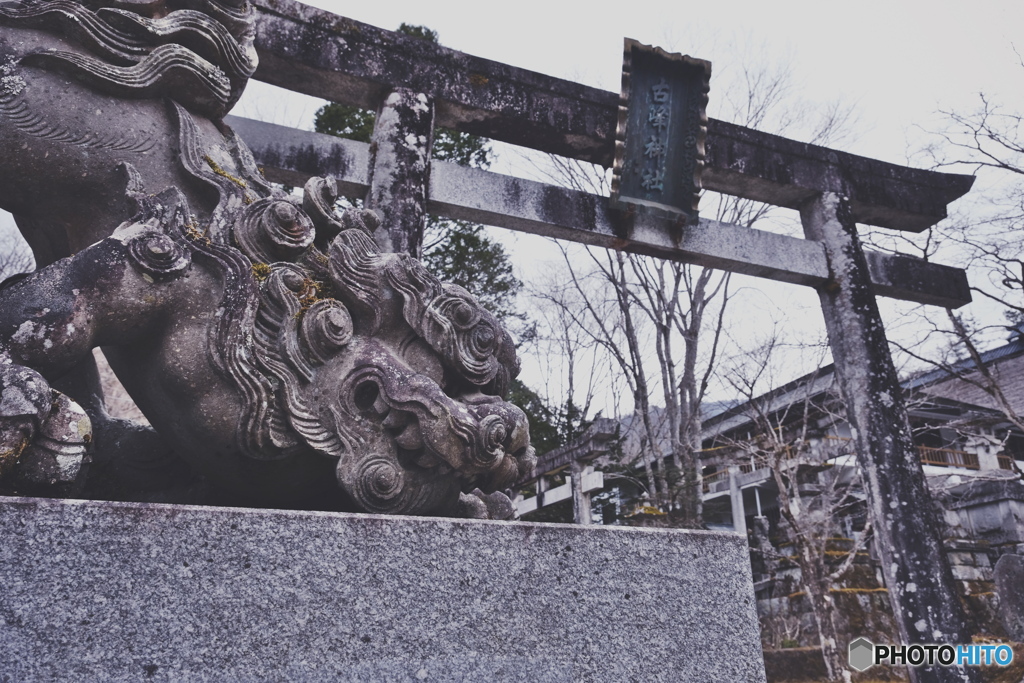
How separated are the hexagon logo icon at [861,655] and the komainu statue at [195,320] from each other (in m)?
8.21

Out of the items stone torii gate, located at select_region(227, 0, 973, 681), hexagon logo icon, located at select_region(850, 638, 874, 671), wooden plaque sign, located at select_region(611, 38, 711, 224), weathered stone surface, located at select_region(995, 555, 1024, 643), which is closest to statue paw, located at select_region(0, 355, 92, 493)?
stone torii gate, located at select_region(227, 0, 973, 681)

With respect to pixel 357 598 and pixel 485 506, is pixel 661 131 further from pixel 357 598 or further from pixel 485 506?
pixel 357 598

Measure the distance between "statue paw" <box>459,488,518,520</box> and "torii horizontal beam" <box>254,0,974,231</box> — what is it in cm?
374

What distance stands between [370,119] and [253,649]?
34.4 feet

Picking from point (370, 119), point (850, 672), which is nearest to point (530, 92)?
point (370, 119)

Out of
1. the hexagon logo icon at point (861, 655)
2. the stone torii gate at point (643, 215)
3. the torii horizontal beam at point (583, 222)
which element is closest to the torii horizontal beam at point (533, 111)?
the stone torii gate at point (643, 215)

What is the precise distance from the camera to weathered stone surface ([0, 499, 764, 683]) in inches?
41.5

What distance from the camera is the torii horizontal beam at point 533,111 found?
462 centimetres

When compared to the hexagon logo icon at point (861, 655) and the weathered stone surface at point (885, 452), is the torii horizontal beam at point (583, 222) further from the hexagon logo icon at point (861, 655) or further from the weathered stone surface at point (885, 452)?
the hexagon logo icon at point (861, 655)

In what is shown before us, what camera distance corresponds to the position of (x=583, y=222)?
5297 millimetres

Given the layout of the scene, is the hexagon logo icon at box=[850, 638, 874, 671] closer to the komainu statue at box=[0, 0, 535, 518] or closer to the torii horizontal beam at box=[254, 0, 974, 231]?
the torii horizontal beam at box=[254, 0, 974, 231]

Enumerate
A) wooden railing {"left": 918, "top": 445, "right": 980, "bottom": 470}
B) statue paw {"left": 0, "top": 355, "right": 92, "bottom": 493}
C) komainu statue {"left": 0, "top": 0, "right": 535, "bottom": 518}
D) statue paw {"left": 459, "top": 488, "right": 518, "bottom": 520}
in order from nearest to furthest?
statue paw {"left": 0, "top": 355, "right": 92, "bottom": 493} → komainu statue {"left": 0, "top": 0, "right": 535, "bottom": 518} → statue paw {"left": 459, "top": 488, "right": 518, "bottom": 520} → wooden railing {"left": 918, "top": 445, "right": 980, "bottom": 470}

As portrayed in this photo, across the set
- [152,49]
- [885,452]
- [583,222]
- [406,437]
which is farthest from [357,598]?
[885,452]

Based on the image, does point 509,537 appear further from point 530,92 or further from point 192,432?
point 530,92
